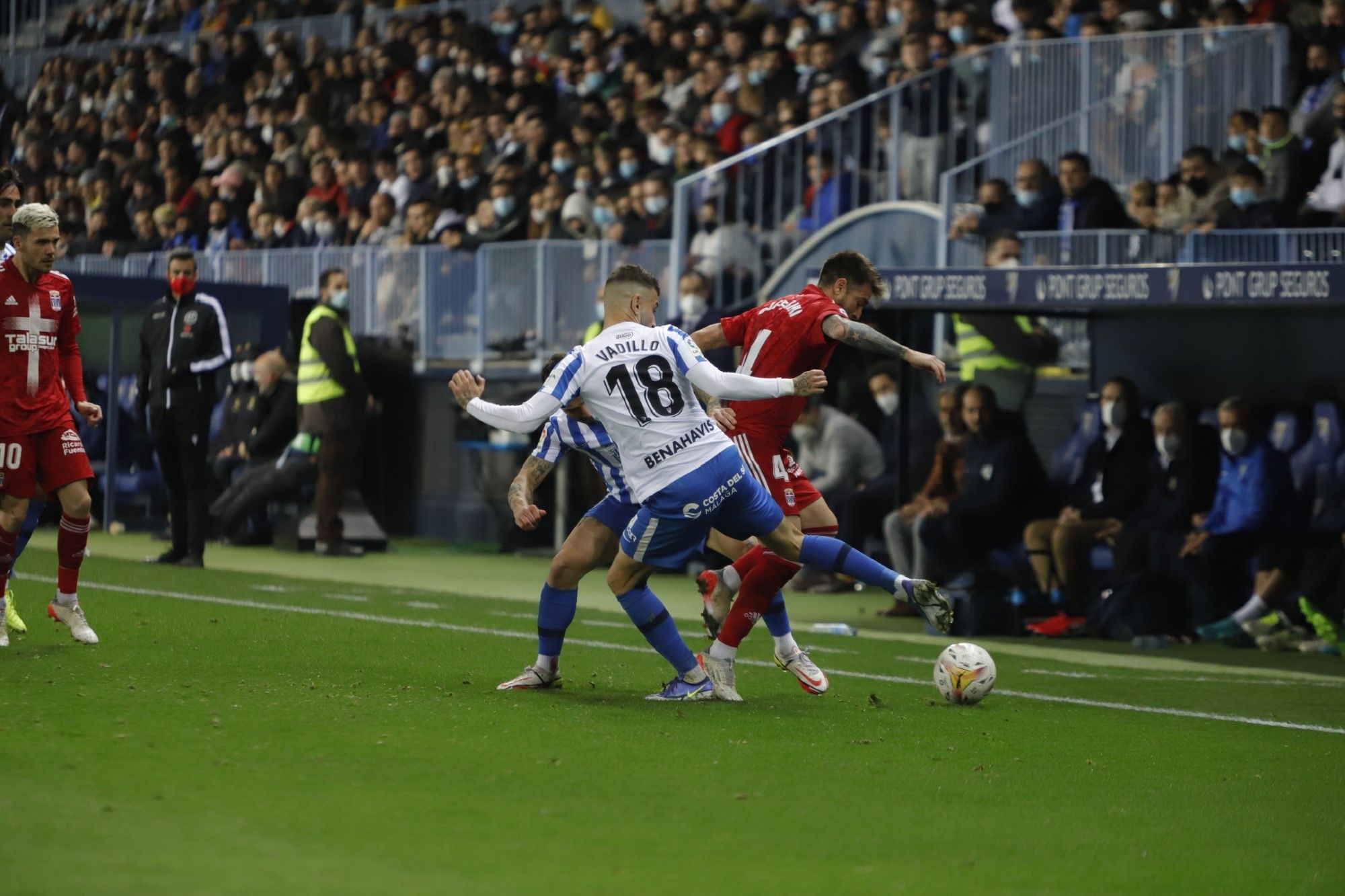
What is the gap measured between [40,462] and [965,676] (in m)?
4.35

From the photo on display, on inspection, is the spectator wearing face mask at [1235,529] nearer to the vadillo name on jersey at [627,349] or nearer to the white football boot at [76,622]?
the vadillo name on jersey at [627,349]

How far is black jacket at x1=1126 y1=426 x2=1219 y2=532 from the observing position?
12500mm

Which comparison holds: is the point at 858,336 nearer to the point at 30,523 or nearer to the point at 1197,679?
the point at 1197,679

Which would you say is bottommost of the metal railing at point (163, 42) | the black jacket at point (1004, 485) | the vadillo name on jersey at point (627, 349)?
the black jacket at point (1004, 485)

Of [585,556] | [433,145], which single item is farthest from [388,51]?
[585,556]

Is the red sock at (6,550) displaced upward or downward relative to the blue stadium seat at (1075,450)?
downward

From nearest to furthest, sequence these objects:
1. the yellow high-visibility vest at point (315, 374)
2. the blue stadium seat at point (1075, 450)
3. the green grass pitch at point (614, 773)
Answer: the green grass pitch at point (614, 773)
the blue stadium seat at point (1075, 450)
the yellow high-visibility vest at point (315, 374)

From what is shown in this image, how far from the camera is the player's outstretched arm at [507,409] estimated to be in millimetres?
7363

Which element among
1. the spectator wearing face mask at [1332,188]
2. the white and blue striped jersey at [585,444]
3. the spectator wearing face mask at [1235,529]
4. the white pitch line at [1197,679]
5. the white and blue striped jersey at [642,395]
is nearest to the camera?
the white and blue striped jersey at [642,395]

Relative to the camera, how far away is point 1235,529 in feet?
40.1

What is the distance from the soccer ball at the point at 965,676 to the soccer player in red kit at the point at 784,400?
40 cm

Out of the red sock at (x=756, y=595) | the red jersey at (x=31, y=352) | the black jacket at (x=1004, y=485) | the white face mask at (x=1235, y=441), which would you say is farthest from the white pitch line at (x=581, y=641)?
the white face mask at (x=1235, y=441)

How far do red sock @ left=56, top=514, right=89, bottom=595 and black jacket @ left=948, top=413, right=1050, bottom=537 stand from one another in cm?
632

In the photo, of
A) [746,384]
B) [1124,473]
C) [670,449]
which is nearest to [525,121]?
[1124,473]
